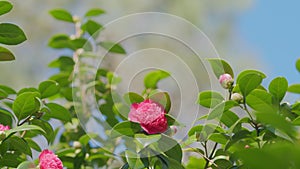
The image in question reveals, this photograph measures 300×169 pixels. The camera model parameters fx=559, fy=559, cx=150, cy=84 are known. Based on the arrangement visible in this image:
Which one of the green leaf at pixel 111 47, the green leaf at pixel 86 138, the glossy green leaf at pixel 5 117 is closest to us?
the glossy green leaf at pixel 5 117

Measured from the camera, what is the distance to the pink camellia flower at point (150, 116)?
133 centimetres

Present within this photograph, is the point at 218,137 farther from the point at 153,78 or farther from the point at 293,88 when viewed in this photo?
the point at 153,78

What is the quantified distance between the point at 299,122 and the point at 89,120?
998 mm

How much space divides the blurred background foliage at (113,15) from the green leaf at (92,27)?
5.44 meters

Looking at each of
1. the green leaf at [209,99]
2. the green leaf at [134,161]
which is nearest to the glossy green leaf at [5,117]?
the green leaf at [134,161]

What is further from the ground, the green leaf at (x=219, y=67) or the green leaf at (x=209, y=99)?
the green leaf at (x=219, y=67)

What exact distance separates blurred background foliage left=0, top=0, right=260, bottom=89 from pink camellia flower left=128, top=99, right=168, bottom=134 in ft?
21.1

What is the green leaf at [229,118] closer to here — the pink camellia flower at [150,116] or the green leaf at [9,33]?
the pink camellia flower at [150,116]

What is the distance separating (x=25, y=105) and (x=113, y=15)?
6564 mm

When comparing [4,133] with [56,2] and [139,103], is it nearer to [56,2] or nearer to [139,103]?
[139,103]

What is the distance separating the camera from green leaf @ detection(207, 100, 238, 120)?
4.62ft

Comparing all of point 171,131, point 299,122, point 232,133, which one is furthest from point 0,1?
point 299,122

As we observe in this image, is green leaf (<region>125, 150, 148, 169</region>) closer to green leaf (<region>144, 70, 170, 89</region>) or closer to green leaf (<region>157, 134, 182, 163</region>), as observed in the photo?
green leaf (<region>157, 134, 182, 163</region>)

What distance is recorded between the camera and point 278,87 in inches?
56.2
